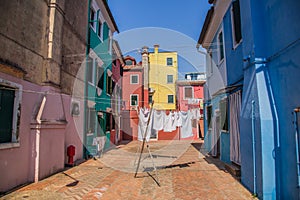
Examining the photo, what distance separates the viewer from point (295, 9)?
12.7 feet

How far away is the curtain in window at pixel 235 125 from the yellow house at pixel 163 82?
2182 centimetres

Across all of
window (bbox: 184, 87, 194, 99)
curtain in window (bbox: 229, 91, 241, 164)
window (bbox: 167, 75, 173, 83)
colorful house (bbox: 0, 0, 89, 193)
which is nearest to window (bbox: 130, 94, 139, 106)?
window (bbox: 184, 87, 194, 99)

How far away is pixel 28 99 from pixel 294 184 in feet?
23.8

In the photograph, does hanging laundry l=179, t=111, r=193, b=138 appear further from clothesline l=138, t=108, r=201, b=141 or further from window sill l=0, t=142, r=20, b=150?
window sill l=0, t=142, r=20, b=150

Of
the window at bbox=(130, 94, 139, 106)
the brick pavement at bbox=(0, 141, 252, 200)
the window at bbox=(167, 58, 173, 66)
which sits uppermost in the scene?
the window at bbox=(167, 58, 173, 66)

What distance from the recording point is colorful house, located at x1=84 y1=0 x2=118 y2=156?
1085 centimetres

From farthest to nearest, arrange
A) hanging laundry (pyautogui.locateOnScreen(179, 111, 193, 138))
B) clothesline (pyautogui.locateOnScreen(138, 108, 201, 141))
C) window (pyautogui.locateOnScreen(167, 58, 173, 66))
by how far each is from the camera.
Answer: window (pyautogui.locateOnScreen(167, 58, 173, 66)) < hanging laundry (pyautogui.locateOnScreen(179, 111, 193, 138)) < clothesline (pyautogui.locateOnScreen(138, 108, 201, 141))

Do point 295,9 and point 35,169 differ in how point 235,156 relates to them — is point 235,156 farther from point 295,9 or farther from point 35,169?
point 35,169

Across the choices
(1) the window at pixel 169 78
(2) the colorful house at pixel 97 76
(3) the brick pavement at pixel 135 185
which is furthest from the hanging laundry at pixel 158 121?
(1) the window at pixel 169 78

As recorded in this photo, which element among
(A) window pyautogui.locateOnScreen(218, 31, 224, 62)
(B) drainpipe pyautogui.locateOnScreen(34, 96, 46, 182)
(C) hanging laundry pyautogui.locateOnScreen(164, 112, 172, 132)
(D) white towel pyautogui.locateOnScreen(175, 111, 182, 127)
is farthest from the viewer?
(D) white towel pyautogui.locateOnScreen(175, 111, 182, 127)

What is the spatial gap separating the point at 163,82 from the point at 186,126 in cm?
1648

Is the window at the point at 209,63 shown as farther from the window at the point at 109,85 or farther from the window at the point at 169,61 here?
the window at the point at 169,61

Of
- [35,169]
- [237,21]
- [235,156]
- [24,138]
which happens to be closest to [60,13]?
[24,138]

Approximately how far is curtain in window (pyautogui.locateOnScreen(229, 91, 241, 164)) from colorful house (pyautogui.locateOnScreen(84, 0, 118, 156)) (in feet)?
23.3
